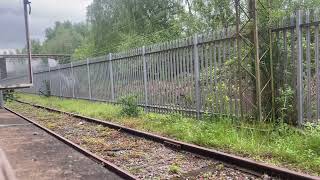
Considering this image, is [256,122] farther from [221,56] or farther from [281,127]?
[221,56]

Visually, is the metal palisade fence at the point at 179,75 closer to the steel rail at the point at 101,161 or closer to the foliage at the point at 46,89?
the steel rail at the point at 101,161

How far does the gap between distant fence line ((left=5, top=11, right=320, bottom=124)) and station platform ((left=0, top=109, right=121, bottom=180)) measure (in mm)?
3810

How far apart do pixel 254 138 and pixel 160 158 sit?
188cm

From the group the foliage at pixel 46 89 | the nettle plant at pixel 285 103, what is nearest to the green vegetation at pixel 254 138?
the nettle plant at pixel 285 103

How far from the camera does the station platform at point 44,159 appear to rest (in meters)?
6.49

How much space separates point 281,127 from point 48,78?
2423 centimetres

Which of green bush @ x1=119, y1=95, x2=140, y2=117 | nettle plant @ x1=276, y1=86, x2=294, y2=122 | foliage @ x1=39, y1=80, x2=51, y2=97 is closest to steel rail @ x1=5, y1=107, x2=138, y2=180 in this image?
green bush @ x1=119, y1=95, x2=140, y2=117

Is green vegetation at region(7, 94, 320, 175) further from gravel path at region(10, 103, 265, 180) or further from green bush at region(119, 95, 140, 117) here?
green bush at region(119, 95, 140, 117)

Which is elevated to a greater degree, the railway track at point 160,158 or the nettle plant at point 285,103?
the nettle plant at point 285,103

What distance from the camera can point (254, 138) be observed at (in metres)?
7.65

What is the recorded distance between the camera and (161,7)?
40.2 meters

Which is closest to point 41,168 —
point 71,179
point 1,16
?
point 71,179

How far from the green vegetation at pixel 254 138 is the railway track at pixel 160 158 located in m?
0.38

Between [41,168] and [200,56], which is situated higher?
[200,56]
